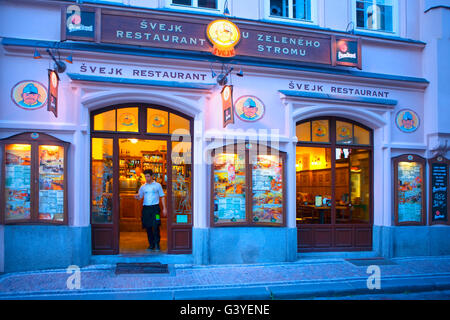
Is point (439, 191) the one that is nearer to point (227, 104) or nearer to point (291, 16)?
point (291, 16)

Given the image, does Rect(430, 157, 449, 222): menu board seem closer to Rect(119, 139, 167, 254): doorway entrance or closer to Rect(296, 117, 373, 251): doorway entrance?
Rect(296, 117, 373, 251): doorway entrance

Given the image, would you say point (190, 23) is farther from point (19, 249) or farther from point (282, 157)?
point (19, 249)

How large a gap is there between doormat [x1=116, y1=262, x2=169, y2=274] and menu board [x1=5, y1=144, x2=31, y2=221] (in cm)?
204

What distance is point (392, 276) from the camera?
751cm

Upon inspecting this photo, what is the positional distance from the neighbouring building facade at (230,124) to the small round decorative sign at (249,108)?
3 centimetres

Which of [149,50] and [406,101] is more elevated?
[149,50]

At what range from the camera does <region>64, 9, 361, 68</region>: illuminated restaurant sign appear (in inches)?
315

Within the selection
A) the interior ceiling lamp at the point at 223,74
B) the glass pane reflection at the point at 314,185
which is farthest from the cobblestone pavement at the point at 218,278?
the interior ceiling lamp at the point at 223,74

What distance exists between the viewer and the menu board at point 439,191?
31.5 ft

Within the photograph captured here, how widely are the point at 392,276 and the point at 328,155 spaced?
3215 mm

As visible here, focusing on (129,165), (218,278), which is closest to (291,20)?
(218,278)

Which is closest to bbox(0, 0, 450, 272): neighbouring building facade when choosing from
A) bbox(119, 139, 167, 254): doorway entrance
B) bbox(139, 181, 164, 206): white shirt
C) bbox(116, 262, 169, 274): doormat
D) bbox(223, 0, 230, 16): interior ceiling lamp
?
bbox(223, 0, 230, 16): interior ceiling lamp

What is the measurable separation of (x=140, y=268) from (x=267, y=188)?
3.22 metres
